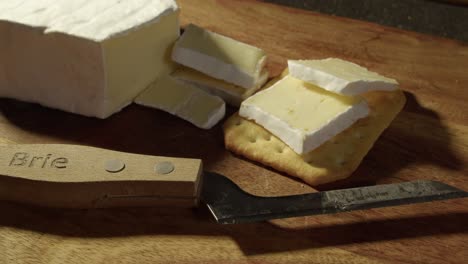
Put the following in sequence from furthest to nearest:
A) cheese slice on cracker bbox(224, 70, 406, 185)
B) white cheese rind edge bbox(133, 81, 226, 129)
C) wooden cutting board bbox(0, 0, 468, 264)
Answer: white cheese rind edge bbox(133, 81, 226, 129) → cheese slice on cracker bbox(224, 70, 406, 185) → wooden cutting board bbox(0, 0, 468, 264)

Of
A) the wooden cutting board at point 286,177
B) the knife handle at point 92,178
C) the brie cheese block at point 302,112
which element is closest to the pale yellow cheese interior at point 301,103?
the brie cheese block at point 302,112

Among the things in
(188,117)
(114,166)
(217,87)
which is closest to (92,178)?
(114,166)

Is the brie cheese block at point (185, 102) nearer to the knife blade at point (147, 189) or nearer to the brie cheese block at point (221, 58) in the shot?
the brie cheese block at point (221, 58)

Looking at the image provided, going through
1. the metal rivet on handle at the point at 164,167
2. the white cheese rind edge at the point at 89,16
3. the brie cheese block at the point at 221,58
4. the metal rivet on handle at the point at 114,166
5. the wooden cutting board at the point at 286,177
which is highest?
the white cheese rind edge at the point at 89,16

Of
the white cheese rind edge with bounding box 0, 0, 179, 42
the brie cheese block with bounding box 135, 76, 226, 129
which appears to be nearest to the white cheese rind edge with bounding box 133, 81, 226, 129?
the brie cheese block with bounding box 135, 76, 226, 129

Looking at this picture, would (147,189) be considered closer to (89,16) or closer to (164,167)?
(164,167)

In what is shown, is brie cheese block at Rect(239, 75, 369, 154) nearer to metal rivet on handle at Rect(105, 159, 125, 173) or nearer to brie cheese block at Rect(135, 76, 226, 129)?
brie cheese block at Rect(135, 76, 226, 129)
